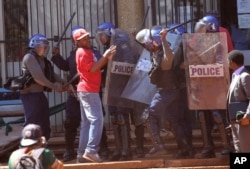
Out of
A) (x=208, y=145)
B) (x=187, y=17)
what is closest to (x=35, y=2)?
(x=187, y=17)

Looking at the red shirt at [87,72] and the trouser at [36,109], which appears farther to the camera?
the trouser at [36,109]

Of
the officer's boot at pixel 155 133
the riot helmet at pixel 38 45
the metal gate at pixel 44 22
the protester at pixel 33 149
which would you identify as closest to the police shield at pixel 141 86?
the officer's boot at pixel 155 133

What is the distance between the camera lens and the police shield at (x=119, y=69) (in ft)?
35.6

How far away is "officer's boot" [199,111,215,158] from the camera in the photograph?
1055 cm

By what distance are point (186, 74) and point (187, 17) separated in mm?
2600

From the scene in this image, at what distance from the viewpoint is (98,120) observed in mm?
10375

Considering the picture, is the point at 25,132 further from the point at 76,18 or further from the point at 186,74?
the point at 76,18

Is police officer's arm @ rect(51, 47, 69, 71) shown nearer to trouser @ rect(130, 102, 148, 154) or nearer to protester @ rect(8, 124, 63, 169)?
trouser @ rect(130, 102, 148, 154)

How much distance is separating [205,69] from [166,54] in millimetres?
560

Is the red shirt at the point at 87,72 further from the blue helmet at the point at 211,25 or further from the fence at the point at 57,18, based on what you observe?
the fence at the point at 57,18

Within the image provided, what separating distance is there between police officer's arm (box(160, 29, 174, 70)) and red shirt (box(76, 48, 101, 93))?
816 mm

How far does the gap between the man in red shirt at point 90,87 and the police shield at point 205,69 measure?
965 mm

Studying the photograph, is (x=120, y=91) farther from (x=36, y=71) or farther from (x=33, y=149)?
(x=33, y=149)

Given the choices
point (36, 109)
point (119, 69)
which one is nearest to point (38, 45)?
point (36, 109)
